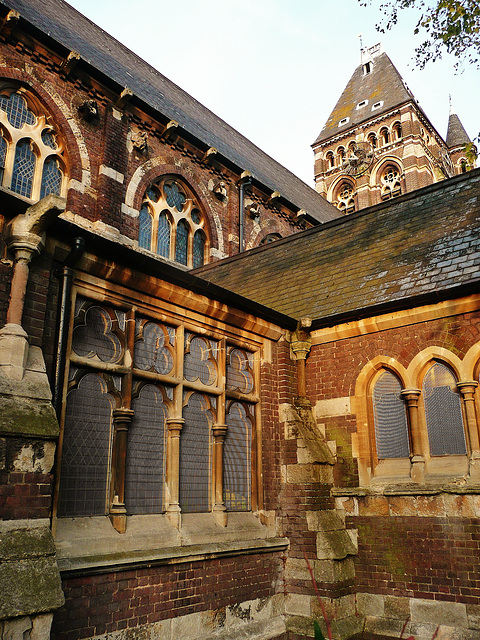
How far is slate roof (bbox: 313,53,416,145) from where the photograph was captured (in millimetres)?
36625

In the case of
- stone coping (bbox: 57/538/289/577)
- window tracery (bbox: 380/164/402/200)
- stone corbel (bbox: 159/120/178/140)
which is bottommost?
stone coping (bbox: 57/538/289/577)

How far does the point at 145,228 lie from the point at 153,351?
7963 millimetres

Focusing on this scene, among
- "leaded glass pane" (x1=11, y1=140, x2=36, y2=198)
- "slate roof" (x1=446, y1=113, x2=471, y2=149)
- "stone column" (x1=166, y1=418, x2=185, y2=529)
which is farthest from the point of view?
"slate roof" (x1=446, y1=113, x2=471, y2=149)

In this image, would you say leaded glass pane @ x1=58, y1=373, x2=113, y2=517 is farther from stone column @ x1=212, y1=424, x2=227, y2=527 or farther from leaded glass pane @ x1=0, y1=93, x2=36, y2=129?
leaded glass pane @ x1=0, y1=93, x2=36, y2=129

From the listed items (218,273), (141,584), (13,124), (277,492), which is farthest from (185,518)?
(13,124)

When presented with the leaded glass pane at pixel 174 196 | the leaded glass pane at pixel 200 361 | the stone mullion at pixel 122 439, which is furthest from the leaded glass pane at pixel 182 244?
the stone mullion at pixel 122 439

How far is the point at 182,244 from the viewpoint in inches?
617

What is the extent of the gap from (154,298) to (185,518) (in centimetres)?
270

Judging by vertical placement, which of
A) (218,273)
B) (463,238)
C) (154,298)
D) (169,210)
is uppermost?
(169,210)

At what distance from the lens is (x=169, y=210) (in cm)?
1535

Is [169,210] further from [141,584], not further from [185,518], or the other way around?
[141,584]

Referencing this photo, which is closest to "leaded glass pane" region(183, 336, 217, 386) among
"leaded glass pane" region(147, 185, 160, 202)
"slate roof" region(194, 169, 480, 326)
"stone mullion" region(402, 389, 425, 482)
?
"slate roof" region(194, 169, 480, 326)

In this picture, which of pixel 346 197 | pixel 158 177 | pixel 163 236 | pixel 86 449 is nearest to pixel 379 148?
pixel 346 197

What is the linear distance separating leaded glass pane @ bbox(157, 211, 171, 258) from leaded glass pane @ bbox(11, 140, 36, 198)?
3715 millimetres
